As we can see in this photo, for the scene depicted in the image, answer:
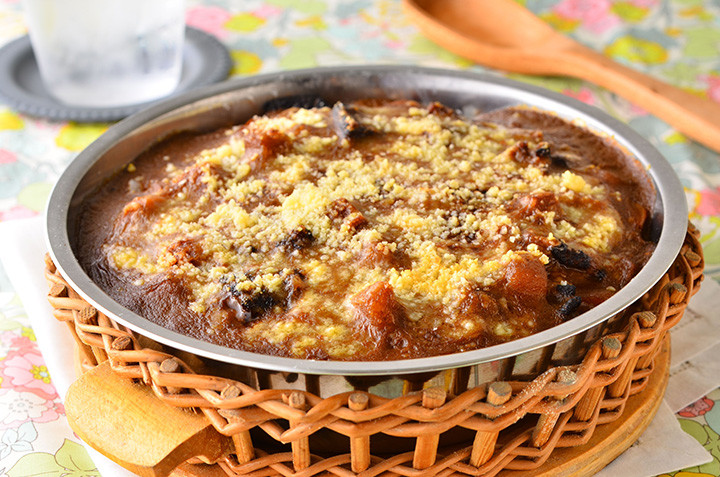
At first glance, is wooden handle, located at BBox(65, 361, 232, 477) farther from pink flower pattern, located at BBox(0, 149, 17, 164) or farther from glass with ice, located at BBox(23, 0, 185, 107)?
glass with ice, located at BBox(23, 0, 185, 107)

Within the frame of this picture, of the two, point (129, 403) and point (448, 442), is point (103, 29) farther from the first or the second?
point (448, 442)

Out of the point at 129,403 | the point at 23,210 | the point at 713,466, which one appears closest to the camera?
the point at 129,403

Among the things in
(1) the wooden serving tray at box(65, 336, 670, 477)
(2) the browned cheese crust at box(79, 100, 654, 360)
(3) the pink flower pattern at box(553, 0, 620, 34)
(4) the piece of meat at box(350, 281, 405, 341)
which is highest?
(4) the piece of meat at box(350, 281, 405, 341)

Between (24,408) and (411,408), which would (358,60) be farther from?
(411,408)

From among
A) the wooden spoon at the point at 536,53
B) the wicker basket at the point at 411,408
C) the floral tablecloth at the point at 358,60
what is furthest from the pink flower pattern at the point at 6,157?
the wooden spoon at the point at 536,53

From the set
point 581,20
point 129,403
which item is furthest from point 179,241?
A: point 581,20

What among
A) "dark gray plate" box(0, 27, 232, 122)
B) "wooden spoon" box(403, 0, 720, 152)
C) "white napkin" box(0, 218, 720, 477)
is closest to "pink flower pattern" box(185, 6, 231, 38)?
"dark gray plate" box(0, 27, 232, 122)
